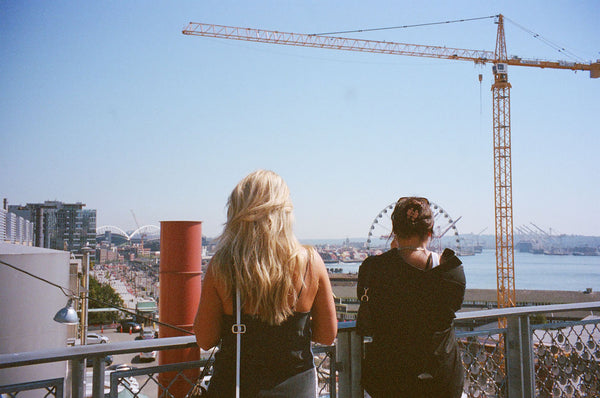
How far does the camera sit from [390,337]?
2.36m

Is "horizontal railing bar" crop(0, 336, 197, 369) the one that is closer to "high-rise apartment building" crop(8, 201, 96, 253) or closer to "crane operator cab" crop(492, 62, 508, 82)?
"crane operator cab" crop(492, 62, 508, 82)

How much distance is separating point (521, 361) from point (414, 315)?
2.06 metres

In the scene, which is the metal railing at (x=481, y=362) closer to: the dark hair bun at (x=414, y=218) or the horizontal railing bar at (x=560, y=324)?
the horizontal railing bar at (x=560, y=324)

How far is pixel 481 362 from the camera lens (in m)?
3.69

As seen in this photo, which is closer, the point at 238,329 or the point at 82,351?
Result: the point at 238,329

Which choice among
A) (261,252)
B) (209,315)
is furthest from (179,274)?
(261,252)

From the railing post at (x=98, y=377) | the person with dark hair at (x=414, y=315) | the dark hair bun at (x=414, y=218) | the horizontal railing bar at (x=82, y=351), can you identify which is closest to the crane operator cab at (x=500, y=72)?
the dark hair bun at (x=414, y=218)

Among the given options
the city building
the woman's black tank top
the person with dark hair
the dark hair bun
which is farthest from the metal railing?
the city building

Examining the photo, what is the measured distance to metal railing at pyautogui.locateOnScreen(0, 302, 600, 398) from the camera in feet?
7.28

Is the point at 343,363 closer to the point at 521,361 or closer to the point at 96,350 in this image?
the point at 96,350

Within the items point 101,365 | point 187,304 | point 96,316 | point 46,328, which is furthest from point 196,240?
point 96,316

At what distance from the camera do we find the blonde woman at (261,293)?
1.89 metres

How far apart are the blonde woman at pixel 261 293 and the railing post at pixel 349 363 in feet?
2.84

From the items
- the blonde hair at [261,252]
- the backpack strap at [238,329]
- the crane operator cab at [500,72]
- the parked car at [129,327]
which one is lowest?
the parked car at [129,327]
